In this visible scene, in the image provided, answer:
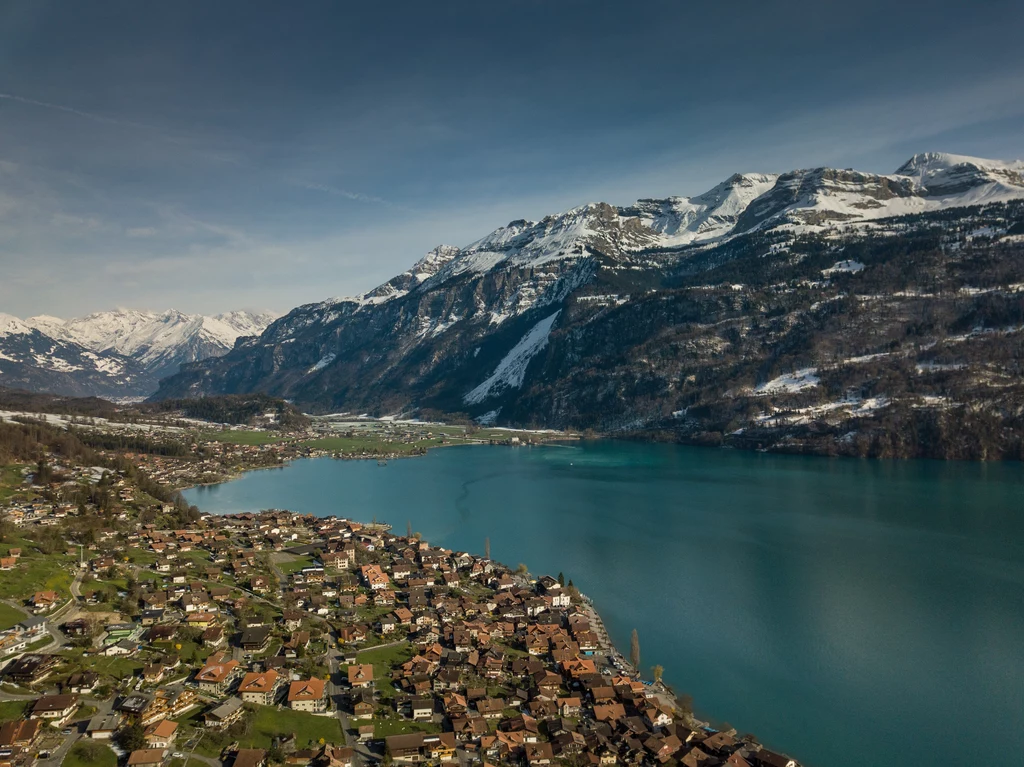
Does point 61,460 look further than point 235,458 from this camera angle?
No

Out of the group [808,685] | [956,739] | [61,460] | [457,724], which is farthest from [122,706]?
[61,460]

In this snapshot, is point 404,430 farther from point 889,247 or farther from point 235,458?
point 889,247

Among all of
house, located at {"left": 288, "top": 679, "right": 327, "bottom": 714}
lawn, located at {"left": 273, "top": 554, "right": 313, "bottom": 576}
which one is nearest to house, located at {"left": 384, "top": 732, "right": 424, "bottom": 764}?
house, located at {"left": 288, "top": 679, "right": 327, "bottom": 714}

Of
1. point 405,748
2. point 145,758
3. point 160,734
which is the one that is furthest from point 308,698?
point 145,758

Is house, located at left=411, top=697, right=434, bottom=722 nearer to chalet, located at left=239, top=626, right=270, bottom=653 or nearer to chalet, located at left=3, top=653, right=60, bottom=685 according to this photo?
chalet, located at left=239, top=626, right=270, bottom=653

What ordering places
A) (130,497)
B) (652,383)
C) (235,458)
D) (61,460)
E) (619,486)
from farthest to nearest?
(652,383) → (235,458) → (619,486) → (61,460) → (130,497)

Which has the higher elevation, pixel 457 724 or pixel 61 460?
pixel 61 460

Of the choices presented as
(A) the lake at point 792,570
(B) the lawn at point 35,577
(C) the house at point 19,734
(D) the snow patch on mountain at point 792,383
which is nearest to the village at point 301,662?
(C) the house at point 19,734
